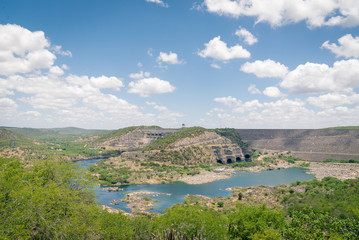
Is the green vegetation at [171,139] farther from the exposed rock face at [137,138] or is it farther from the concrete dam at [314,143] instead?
the concrete dam at [314,143]

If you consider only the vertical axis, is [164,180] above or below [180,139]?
below

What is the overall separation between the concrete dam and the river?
45.8m

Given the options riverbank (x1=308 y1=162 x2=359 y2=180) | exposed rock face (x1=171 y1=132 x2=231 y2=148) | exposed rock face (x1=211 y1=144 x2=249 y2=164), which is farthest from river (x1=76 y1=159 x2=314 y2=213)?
exposed rock face (x1=171 y1=132 x2=231 y2=148)

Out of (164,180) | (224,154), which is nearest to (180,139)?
(224,154)

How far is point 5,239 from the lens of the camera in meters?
15.5

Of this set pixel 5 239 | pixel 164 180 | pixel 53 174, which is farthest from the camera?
pixel 164 180

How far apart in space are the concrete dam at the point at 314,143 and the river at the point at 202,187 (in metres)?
45.8

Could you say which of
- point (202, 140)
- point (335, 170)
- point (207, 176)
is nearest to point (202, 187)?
point (207, 176)

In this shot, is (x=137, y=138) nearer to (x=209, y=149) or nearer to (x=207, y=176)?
(x=209, y=149)

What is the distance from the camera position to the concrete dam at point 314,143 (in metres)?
146

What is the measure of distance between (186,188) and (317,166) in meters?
90.4

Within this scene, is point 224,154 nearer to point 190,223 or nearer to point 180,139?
point 180,139

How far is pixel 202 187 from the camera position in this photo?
8606 centimetres

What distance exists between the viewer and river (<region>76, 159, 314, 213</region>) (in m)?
68.6
